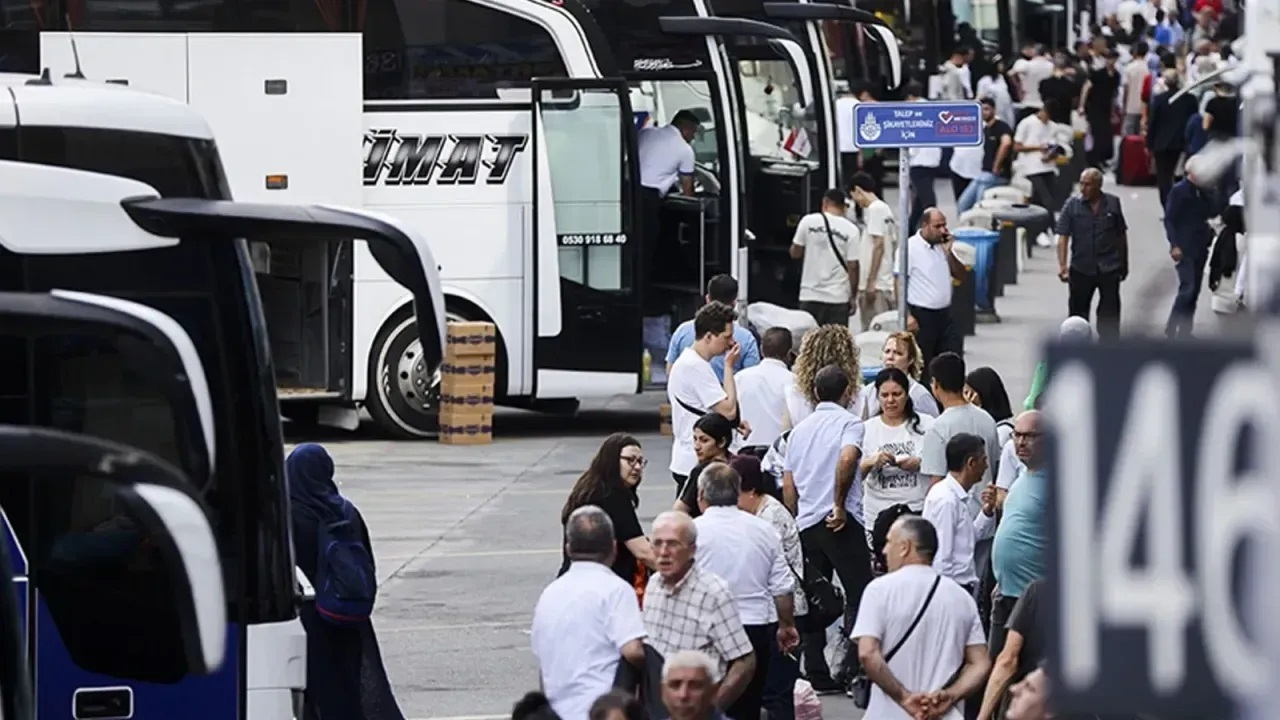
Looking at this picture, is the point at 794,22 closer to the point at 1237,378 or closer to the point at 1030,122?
the point at 1030,122

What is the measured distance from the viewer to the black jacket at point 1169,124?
3309cm

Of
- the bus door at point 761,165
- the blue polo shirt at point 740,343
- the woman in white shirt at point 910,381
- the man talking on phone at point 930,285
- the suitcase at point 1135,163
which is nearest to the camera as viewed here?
the woman in white shirt at point 910,381

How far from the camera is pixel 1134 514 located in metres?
3.36

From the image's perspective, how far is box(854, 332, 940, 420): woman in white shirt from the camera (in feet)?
44.6

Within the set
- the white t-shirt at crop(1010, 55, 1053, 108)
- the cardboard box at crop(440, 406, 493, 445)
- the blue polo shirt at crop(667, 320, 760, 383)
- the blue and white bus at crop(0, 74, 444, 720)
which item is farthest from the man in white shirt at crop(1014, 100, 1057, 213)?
the blue and white bus at crop(0, 74, 444, 720)

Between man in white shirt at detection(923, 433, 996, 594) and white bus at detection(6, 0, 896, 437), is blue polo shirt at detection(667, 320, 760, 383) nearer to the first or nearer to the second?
white bus at detection(6, 0, 896, 437)

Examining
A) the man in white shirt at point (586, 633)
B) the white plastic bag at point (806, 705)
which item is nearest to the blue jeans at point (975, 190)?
the white plastic bag at point (806, 705)

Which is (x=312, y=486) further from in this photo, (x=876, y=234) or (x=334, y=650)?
(x=876, y=234)

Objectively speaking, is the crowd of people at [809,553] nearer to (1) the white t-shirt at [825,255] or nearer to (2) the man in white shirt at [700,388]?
(2) the man in white shirt at [700,388]

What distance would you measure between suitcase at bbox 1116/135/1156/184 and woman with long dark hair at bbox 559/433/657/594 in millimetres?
27615

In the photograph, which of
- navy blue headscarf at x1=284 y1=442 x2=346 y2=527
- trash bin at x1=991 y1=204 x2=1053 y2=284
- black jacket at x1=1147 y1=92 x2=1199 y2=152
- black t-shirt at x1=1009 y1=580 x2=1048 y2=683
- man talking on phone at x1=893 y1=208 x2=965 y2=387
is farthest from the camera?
black jacket at x1=1147 y1=92 x2=1199 y2=152

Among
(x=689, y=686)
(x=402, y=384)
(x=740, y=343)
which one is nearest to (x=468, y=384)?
(x=402, y=384)

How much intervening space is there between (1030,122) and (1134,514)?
29.6 meters

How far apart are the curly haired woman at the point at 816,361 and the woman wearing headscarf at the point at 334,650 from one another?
3275mm
